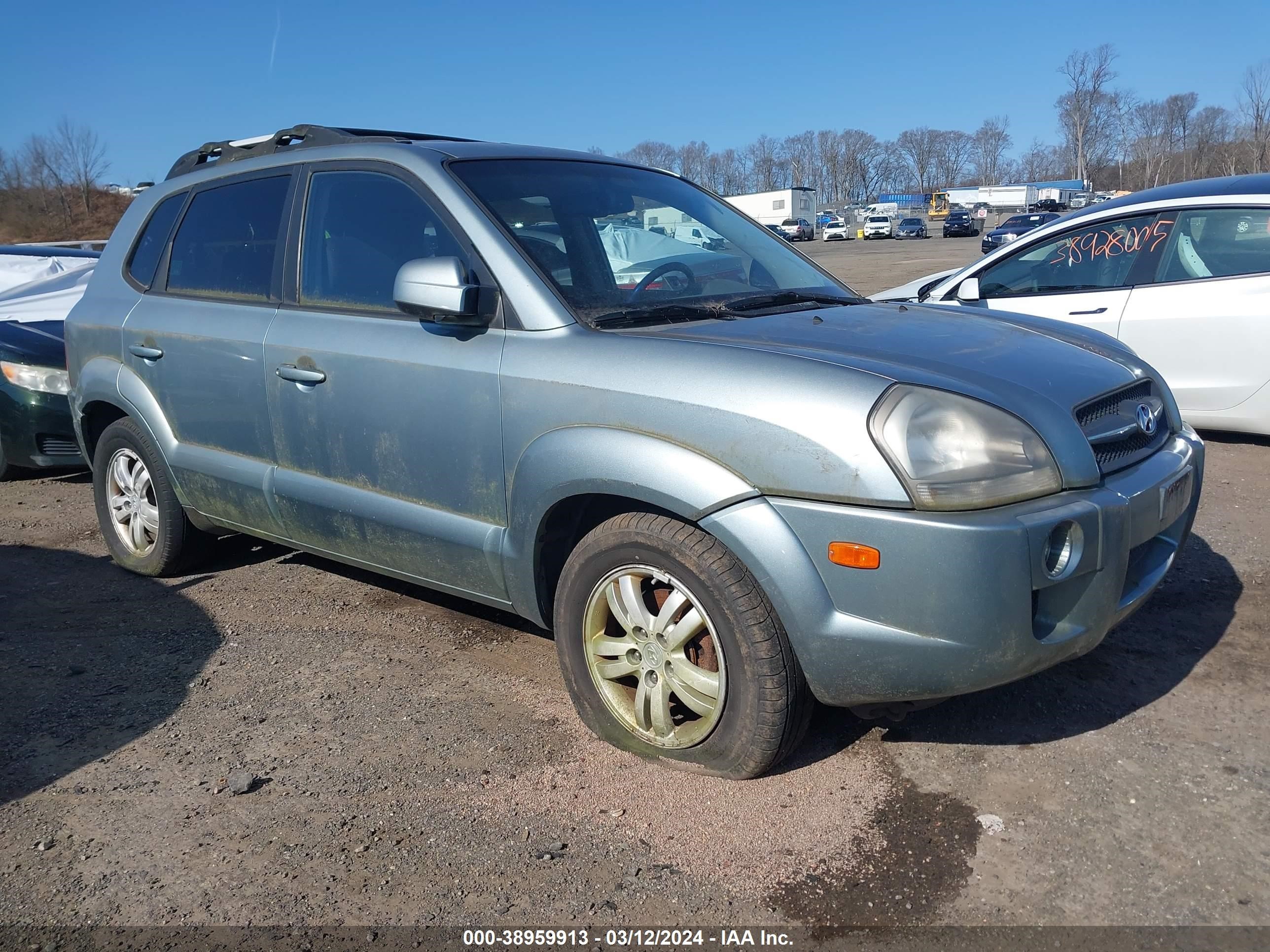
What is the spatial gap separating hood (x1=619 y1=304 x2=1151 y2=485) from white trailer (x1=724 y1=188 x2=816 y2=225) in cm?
6764

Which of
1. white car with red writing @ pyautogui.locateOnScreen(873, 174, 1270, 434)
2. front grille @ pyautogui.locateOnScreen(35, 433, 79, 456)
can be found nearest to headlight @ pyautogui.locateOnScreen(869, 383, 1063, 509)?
white car with red writing @ pyautogui.locateOnScreen(873, 174, 1270, 434)

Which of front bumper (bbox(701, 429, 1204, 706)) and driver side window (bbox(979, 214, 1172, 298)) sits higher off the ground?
driver side window (bbox(979, 214, 1172, 298))

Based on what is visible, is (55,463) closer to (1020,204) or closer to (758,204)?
(758,204)

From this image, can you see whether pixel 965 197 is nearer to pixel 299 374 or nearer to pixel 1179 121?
pixel 1179 121

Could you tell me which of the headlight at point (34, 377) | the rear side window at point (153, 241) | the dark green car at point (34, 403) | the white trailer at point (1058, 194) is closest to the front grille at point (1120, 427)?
the rear side window at point (153, 241)

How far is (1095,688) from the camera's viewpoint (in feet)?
11.0

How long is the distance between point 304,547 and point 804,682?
7.07 feet

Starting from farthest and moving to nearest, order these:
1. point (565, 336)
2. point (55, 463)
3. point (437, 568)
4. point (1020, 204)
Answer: point (1020, 204)
point (55, 463)
point (437, 568)
point (565, 336)

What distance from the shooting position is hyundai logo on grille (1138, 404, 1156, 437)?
9.86ft

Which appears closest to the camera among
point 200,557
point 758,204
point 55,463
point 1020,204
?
point 200,557

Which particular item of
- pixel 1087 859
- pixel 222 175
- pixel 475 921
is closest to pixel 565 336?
pixel 475 921

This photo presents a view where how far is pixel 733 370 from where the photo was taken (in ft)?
8.78

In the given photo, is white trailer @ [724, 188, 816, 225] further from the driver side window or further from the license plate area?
the license plate area

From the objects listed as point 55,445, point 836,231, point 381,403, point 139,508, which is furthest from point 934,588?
point 836,231
